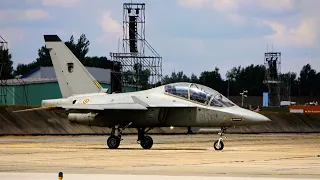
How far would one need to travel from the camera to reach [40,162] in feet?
97.9

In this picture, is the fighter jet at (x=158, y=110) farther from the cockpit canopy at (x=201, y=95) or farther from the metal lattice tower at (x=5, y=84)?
the metal lattice tower at (x=5, y=84)

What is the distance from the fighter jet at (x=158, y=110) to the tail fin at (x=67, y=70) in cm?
108

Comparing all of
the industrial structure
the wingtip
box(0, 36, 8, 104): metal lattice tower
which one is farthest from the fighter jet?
the industrial structure

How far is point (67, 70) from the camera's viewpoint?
44.3 metres

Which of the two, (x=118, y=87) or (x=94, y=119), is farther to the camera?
(x=118, y=87)

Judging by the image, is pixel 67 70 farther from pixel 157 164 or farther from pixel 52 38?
pixel 157 164

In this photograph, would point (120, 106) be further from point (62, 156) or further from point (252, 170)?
point (252, 170)

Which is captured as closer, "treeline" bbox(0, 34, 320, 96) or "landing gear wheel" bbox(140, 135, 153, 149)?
"landing gear wheel" bbox(140, 135, 153, 149)

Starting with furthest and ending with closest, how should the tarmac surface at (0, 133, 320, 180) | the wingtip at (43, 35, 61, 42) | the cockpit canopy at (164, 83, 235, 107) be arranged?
the wingtip at (43, 35, 61, 42) → the cockpit canopy at (164, 83, 235, 107) → the tarmac surface at (0, 133, 320, 180)

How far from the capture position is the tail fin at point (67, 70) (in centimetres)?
4388

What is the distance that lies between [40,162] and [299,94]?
159 meters

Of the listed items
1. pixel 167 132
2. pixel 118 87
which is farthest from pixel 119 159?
pixel 118 87

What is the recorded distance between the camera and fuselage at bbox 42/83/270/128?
38875 mm

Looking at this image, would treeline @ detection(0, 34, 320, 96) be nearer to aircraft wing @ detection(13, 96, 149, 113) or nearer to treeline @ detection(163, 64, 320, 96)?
treeline @ detection(163, 64, 320, 96)
